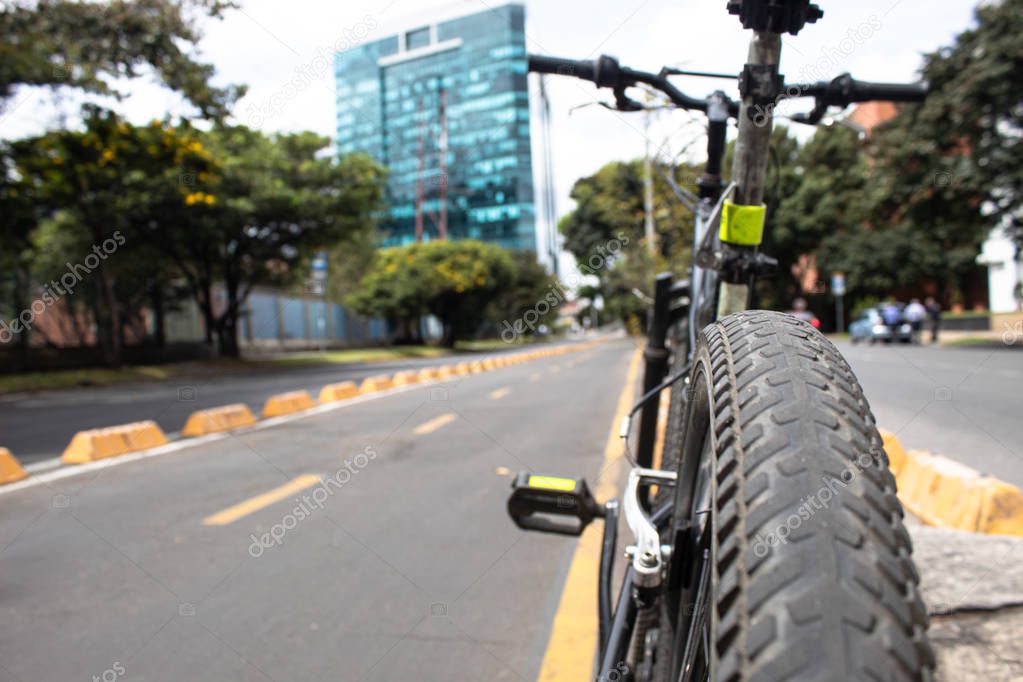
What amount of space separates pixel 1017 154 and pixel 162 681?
→ 20.7m

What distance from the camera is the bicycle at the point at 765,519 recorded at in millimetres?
717

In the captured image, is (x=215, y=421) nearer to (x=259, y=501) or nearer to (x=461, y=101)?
(x=259, y=501)

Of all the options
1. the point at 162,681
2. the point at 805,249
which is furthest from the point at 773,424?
the point at 805,249

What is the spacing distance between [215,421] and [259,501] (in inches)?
158

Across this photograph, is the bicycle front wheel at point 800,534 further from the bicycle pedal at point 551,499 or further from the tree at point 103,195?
the tree at point 103,195

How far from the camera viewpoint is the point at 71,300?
22938 millimetres

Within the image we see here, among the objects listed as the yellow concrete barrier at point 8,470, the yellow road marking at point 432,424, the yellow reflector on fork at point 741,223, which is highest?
the yellow reflector on fork at point 741,223

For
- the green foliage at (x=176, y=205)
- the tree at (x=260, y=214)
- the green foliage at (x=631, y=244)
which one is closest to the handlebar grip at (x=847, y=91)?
the green foliage at (x=631, y=244)

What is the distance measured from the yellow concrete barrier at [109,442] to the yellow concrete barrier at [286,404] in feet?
8.08

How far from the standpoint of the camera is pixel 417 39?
11562 mm

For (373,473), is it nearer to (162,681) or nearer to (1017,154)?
(162,681)

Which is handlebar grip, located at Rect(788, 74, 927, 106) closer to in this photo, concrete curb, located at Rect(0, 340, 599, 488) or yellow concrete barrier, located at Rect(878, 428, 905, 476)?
yellow concrete barrier, located at Rect(878, 428, 905, 476)

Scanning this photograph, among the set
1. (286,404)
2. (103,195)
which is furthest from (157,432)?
(103,195)

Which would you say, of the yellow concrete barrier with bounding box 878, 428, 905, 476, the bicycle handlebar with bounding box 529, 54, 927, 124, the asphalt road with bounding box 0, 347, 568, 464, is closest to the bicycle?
the bicycle handlebar with bounding box 529, 54, 927, 124
